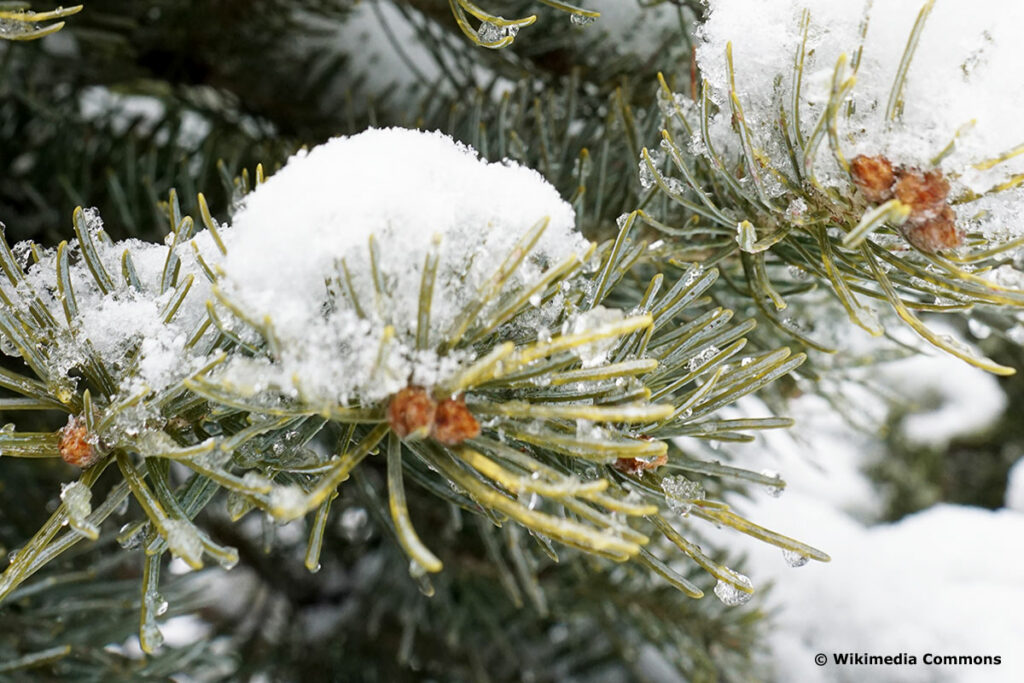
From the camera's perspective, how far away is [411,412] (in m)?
0.29

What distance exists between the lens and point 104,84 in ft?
2.55

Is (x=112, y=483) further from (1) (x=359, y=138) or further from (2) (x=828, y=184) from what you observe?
(2) (x=828, y=184)

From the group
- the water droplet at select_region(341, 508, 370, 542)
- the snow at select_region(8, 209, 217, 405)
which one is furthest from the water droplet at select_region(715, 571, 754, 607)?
the water droplet at select_region(341, 508, 370, 542)

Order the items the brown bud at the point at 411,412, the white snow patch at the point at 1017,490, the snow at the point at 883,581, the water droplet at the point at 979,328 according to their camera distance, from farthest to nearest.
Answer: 1. the white snow patch at the point at 1017,490
2. the snow at the point at 883,581
3. the water droplet at the point at 979,328
4. the brown bud at the point at 411,412

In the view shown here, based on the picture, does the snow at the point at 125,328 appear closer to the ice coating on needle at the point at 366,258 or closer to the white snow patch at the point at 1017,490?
the ice coating on needle at the point at 366,258

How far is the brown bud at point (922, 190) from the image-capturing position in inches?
13.6

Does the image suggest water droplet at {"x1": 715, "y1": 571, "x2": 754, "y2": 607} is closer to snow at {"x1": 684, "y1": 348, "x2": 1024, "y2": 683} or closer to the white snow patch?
snow at {"x1": 684, "y1": 348, "x2": 1024, "y2": 683}

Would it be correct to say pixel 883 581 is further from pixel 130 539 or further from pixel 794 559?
pixel 130 539

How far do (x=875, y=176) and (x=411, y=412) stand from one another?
0.23 metres

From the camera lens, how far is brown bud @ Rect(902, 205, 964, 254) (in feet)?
1.15

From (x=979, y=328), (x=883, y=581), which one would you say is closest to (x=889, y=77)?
(x=979, y=328)

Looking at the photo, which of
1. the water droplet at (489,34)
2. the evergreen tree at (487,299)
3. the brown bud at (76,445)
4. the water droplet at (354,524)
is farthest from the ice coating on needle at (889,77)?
the water droplet at (354,524)

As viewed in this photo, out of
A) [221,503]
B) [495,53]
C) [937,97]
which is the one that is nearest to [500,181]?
[937,97]

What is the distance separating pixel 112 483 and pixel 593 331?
624mm
